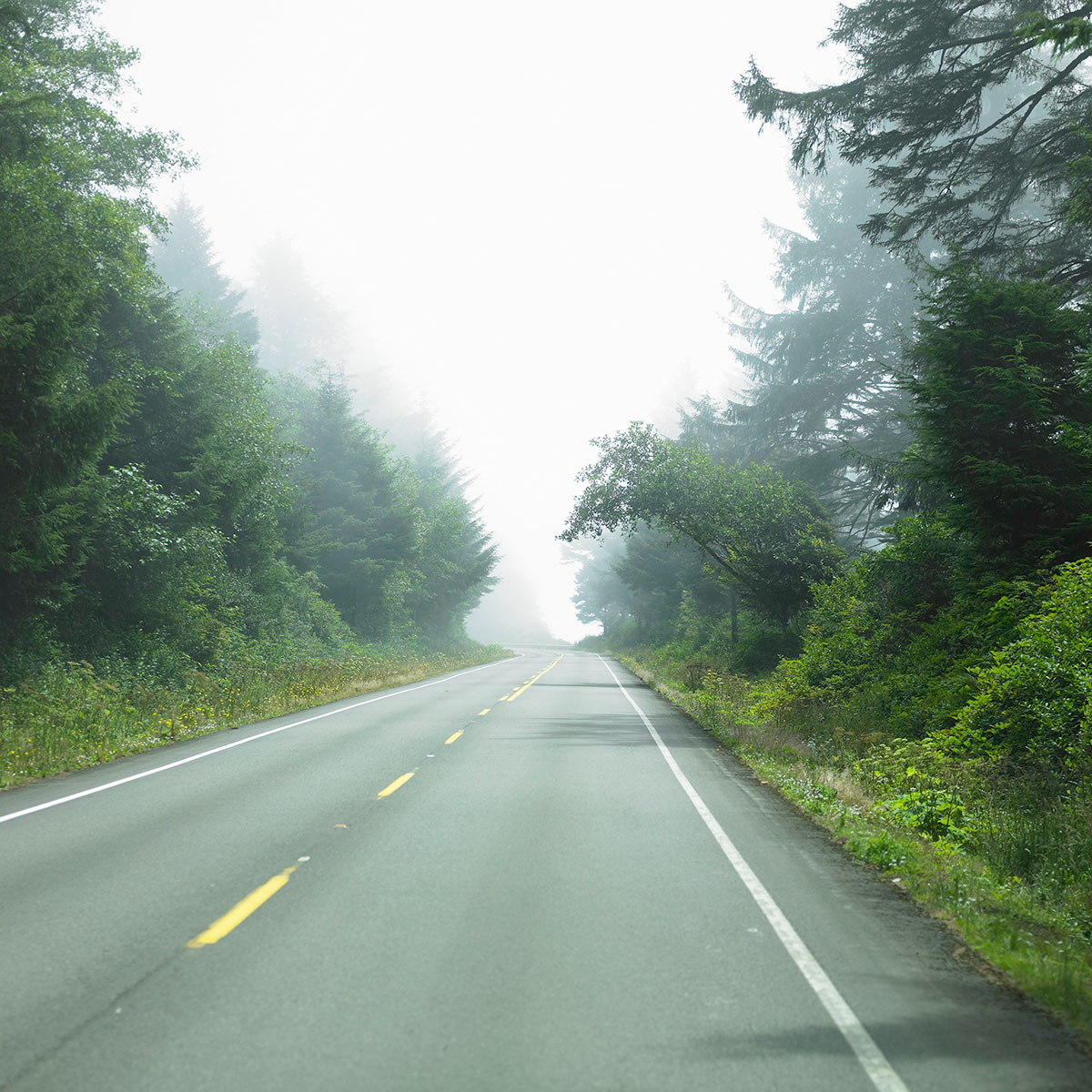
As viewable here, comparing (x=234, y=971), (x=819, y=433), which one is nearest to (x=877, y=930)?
(x=234, y=971)

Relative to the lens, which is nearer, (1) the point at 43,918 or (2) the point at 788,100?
(1) the point at 43,918

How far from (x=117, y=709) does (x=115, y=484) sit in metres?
5.40

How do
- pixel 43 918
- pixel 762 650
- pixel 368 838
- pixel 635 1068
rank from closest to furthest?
pixel 635 1068 < pixel 43 918 < pixel 368 838 < pixel 762 650

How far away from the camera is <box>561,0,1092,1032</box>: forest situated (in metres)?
7.53

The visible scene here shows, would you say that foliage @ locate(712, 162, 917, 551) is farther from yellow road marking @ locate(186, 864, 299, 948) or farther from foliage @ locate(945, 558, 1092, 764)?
yellow road marking @ locate(186, 864, 299, 948)

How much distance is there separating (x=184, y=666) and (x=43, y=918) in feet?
51.5

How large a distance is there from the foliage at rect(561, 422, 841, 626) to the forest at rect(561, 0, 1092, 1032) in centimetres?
7

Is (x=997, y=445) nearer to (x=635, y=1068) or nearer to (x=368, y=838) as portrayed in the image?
(x=368, y=838)

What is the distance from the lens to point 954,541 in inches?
629

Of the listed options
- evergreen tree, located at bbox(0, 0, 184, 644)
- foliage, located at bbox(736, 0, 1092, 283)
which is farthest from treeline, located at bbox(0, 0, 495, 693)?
foliage, located at bbox(736, 0, 1092, 283)

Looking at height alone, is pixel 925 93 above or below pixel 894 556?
above

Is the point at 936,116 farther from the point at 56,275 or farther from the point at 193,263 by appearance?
the point at 193,263

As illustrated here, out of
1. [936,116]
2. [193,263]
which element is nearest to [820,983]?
[936,116]

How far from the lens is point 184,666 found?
20359mm
